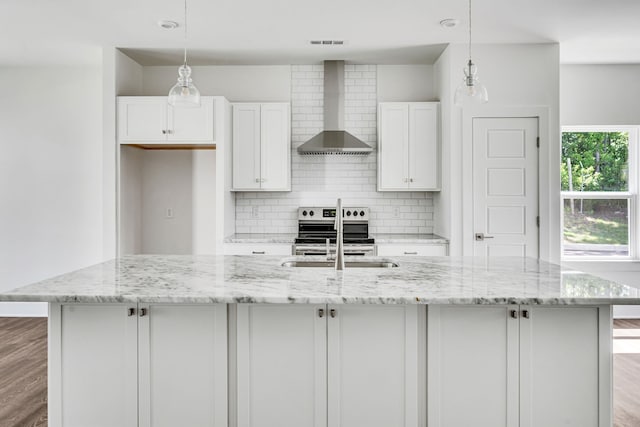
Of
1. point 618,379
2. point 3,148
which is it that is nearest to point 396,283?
point 618,379

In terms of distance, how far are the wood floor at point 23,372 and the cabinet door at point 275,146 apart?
247cm

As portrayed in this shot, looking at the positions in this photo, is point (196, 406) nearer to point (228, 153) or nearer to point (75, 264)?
point (228, 153)

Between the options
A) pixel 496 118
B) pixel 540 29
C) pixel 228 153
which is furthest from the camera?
pixel 228 153

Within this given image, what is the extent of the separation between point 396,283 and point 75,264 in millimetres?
4331

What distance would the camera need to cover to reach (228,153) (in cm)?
468

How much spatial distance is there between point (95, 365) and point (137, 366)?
7.2 inches

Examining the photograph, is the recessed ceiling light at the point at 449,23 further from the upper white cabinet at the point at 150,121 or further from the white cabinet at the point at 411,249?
the upper white cabinet at the point at 150,121

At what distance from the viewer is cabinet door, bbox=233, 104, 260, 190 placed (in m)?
4.79

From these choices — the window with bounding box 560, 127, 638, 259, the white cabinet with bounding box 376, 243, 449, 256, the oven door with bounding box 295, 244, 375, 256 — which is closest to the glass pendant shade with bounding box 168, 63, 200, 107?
the oven door with bounding box 295, 244, 375, 256

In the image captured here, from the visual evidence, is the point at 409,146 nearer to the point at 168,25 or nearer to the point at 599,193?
the point at 599,193

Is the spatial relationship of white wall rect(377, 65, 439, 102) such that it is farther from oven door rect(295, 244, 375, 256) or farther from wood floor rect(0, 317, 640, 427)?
wood floor rect(0, 317, 640, 427)

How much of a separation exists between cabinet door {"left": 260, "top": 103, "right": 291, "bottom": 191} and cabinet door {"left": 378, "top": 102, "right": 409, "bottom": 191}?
95 centimetres

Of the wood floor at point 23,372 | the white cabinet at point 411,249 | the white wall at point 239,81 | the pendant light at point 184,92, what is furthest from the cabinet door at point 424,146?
the wood floor at point 23,372

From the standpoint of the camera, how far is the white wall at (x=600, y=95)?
512cm
